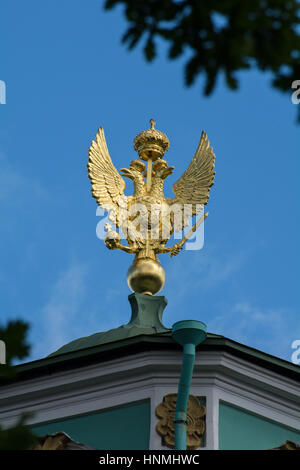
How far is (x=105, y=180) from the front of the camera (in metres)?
12.4

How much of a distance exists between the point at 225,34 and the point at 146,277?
25.1 ft

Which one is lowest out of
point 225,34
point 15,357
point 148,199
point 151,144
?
point 15,357

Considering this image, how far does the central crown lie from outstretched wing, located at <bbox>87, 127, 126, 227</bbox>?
0.44 meters

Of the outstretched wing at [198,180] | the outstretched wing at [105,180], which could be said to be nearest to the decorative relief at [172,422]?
the outstretched wing at [105,180]

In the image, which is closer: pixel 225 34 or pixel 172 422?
pixel 225 34

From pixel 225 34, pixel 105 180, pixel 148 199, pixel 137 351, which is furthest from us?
pixel 105 180

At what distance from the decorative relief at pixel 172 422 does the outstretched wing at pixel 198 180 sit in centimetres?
358

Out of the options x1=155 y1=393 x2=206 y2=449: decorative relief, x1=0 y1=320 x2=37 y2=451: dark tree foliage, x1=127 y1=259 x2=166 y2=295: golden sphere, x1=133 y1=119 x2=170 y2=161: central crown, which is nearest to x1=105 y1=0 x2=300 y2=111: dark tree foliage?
x1=0 y1=320 x2=37 y2=451: dark tree foliage

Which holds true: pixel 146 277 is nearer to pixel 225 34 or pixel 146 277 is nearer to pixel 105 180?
pixel 105 180

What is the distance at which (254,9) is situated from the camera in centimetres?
372

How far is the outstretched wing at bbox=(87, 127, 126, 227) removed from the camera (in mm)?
11969

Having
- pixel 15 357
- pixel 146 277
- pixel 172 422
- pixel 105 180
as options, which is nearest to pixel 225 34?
pixel 15 357

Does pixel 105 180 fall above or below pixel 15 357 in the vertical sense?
above
